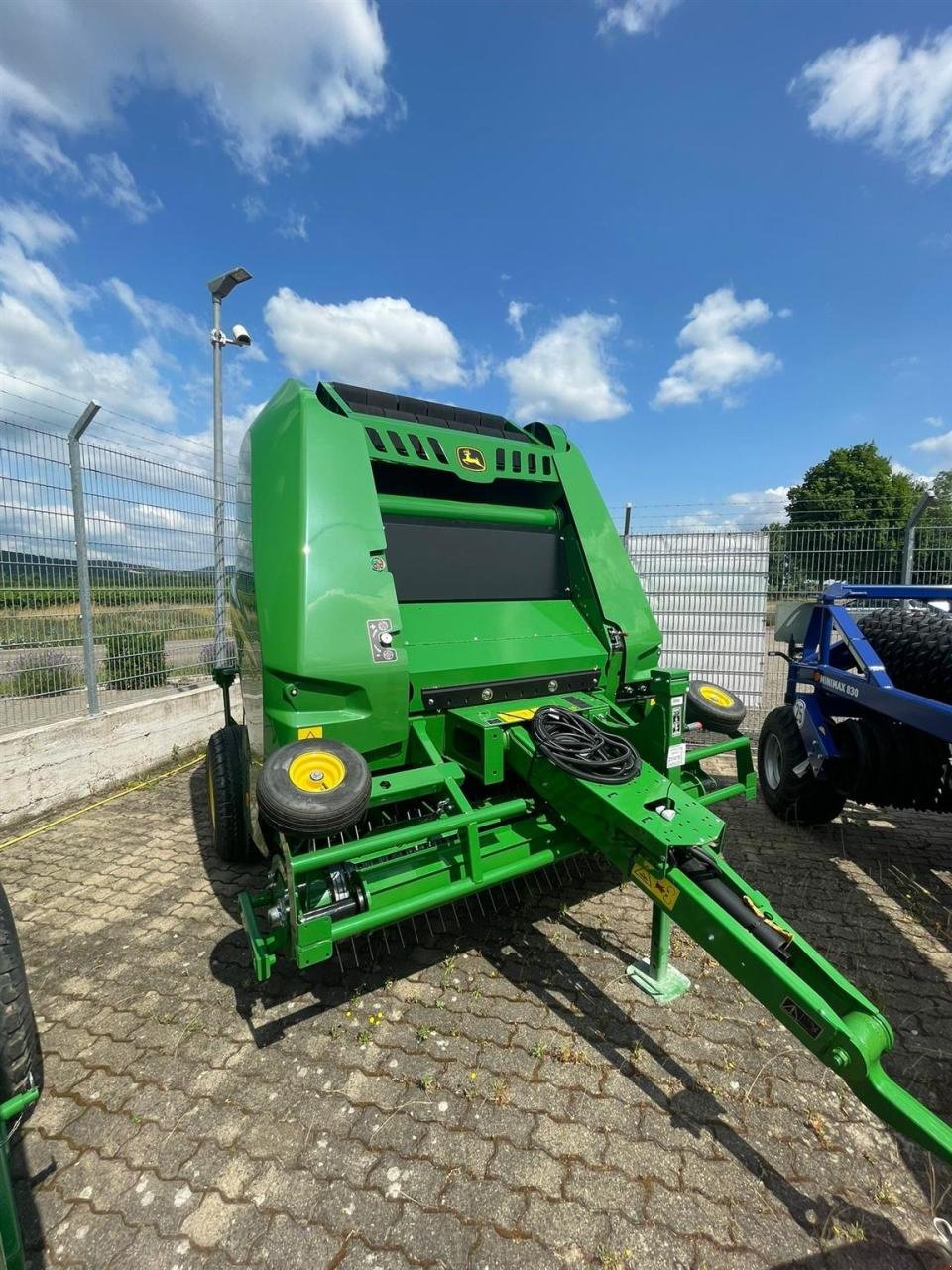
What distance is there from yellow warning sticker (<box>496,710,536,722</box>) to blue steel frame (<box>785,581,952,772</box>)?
1.83 metres

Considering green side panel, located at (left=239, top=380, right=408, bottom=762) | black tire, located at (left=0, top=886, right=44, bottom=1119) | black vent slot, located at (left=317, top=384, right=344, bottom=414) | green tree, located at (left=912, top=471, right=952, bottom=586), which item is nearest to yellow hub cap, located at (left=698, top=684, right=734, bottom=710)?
green side panel, located at (left=239, top=380, right=408, bottom=762)

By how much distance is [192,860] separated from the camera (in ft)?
11.9

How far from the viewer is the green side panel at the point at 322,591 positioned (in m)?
2.48

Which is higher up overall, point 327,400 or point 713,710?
point 327,400

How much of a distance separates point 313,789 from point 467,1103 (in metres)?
1.14

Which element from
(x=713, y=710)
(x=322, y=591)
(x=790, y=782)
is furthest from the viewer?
(x=790, y=782)

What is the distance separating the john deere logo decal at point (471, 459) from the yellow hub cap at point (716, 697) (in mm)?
1749

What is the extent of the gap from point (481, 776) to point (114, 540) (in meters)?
4.13

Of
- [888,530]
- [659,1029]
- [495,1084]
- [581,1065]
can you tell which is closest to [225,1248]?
[495,1084]

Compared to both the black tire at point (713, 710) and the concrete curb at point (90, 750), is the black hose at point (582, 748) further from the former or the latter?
the concrete curb at point (90, 750)

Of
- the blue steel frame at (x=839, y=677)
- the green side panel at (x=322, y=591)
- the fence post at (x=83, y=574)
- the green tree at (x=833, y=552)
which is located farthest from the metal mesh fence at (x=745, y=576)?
the fence post at (x=83, y=574)

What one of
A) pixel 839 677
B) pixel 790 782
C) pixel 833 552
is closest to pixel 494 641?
pixel 839 677

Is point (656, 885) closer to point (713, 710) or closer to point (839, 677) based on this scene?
point (713, 710)

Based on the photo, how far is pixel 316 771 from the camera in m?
2.11
